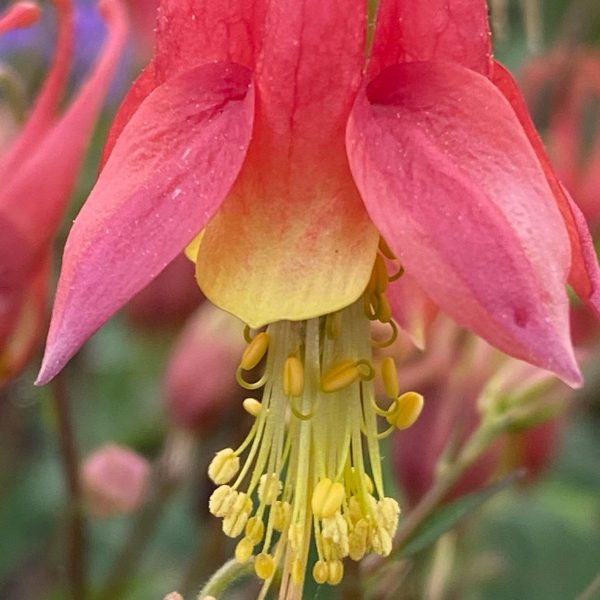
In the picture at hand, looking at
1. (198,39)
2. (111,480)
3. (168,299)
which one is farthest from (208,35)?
(168,299)

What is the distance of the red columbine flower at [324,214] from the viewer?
53 centimetres

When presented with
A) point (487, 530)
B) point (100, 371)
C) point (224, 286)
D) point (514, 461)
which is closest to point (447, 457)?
point (514, 461)

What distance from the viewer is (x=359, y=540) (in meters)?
0.65

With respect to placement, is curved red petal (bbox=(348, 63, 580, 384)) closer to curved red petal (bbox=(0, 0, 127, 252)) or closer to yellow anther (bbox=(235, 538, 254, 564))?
yellow anther (bbox=(235, 538, 254, 564))

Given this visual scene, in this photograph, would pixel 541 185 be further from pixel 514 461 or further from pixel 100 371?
pixel 100 371

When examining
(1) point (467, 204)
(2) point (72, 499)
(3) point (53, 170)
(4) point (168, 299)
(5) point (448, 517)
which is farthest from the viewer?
(4) point (168, 299)

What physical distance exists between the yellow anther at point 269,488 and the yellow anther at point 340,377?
0.17 ft

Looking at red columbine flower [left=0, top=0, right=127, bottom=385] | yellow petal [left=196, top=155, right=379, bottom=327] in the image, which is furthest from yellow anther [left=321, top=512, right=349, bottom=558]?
red columbine flower [left=0, top=0, right=127, bottom=385]

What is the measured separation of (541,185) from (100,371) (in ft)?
4.27

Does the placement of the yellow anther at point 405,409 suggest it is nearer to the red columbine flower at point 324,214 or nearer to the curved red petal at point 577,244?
the red columbine flower at point 324,214

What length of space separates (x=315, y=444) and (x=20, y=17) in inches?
14.1

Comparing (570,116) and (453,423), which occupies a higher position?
(453,423)

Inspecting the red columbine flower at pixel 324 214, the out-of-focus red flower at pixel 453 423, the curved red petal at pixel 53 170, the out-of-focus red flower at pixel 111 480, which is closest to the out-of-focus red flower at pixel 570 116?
the out-of-focus red flower at pixel 453 423

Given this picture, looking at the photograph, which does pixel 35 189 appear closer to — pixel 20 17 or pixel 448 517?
pixel 20 17
